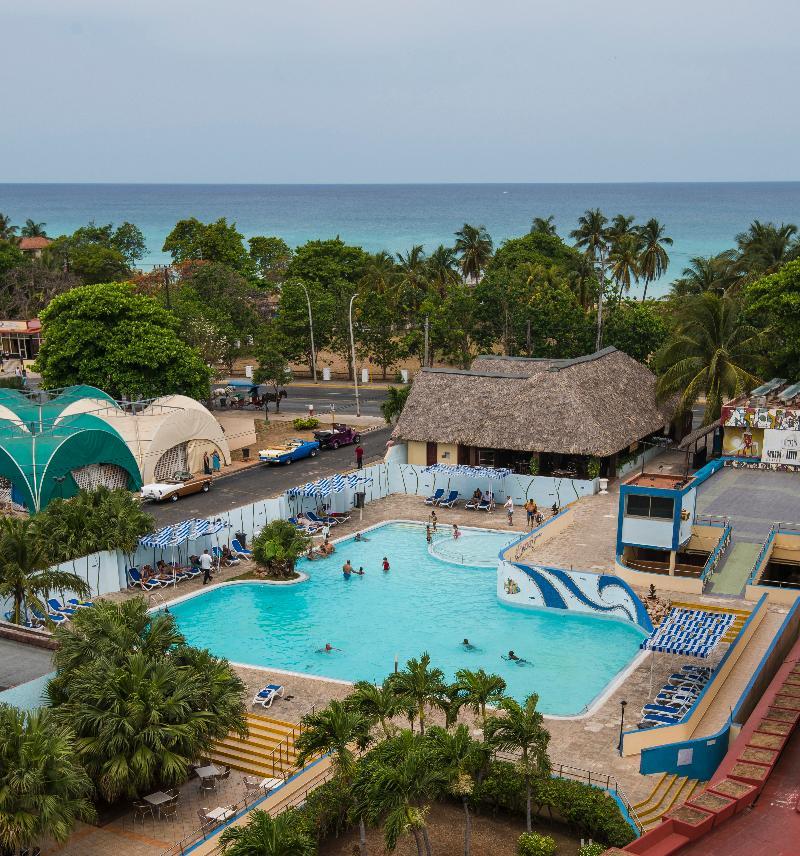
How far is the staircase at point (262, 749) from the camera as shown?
2294cm

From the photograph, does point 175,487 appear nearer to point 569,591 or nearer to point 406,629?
point 406,629

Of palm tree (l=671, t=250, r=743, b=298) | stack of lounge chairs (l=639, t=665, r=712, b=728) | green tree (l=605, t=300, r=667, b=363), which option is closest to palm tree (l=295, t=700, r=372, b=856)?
stack of lounge chairs (l=639, t=665, r=712, b=728)

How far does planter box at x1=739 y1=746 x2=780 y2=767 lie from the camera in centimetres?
1683

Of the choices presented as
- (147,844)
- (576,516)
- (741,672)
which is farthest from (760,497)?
→ (147,844)

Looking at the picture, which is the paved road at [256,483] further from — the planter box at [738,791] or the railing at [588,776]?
the planter box at [738,791]

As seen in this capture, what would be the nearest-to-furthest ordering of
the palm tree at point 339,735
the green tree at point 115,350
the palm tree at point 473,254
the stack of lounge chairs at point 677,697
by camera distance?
the palm tree at point 339,735 < the stack of lounge chairs at point 677,697 < the green tree at point 115,350 < the palm tree at point 473,254

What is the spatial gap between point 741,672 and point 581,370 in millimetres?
23644

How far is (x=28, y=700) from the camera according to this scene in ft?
69.6

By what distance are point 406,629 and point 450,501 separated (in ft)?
40.4

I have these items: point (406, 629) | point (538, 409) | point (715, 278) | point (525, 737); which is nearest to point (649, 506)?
point (406, 629)

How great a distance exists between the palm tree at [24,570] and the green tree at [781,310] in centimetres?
3506

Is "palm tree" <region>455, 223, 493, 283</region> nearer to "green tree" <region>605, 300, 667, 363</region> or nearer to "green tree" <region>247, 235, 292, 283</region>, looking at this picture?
"green tree" <region>247, 235, 292, 283</region>

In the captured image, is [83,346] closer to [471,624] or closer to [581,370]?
[581,370]

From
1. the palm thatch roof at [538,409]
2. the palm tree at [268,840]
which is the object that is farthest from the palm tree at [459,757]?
the palm thatch roof at [538,409]
